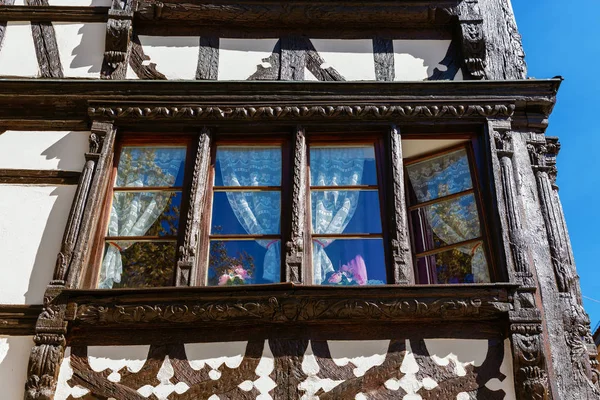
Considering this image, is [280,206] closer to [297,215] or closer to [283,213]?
[283,213]

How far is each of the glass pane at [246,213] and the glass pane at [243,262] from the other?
0.34 ft

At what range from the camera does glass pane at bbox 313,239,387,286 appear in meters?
5.39

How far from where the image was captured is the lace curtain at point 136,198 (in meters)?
5.48

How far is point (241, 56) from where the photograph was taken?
6.68m

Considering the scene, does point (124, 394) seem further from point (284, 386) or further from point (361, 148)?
point (361, 148)

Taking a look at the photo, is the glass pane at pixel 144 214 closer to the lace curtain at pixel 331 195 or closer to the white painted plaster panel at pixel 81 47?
the lace curtain at pixel 331 195

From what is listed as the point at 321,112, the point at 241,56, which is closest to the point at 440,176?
the point at 321,112

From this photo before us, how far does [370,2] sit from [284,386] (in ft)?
11.8

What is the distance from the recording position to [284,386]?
188 inches

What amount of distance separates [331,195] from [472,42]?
1876 mm

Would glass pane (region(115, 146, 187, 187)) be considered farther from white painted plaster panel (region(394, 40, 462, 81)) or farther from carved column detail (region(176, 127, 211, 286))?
white painted plaster panel (region(394, 40, 462, 81))

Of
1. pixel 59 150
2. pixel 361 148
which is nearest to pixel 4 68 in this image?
pixel 59 150

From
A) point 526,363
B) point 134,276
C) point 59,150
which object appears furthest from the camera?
point 59,150

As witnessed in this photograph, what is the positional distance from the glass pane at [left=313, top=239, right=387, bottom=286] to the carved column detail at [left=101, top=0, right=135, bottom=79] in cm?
231
